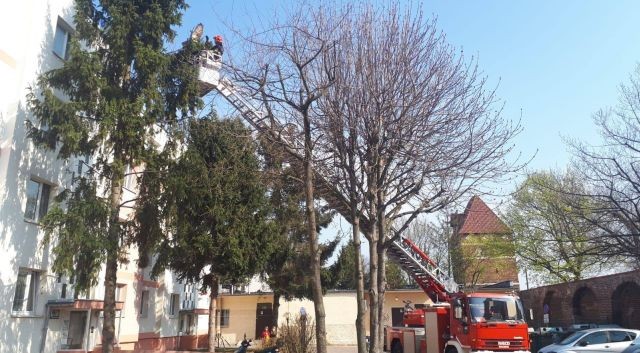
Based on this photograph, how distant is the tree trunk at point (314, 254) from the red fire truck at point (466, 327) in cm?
759

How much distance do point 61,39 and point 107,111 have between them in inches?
203

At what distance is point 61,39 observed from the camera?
18.9 meters

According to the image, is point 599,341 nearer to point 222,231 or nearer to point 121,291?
point 222,231

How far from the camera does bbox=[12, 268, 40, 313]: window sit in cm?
1645

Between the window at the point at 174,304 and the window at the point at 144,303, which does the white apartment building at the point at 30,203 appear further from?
the window at the point at 174,304

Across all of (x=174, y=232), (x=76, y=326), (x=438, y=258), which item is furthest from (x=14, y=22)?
(x=438, y=258)

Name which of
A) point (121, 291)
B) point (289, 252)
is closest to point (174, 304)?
point (121, 291)

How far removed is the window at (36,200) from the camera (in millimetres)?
17234

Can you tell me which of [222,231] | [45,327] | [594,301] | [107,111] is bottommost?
[45,327]

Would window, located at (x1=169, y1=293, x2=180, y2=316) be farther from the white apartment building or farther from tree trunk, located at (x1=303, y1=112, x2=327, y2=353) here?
tree trunk, located at (x1=303, y1=112, x2=327, y2=353)

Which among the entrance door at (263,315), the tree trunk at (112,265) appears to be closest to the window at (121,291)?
the tree trunk at (112,265)

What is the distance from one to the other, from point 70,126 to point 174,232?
213 inches

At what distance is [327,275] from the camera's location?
31578 mm

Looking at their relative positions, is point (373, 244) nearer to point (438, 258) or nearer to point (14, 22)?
point (14, 22)
